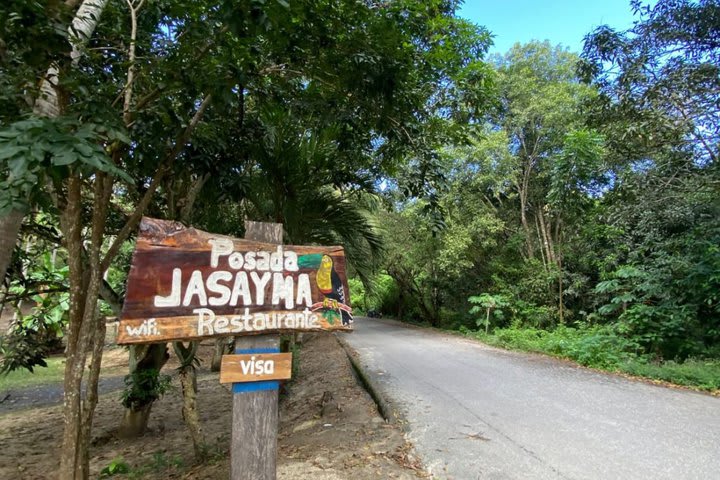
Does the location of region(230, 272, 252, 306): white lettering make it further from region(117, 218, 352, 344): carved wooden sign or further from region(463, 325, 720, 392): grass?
region(463, 325, 720, 392): grass

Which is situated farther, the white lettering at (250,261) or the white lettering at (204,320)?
the white lettering at (250,261)

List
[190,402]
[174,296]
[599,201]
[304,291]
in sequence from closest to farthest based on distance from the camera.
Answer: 1. [174,296]
2. [304,291]
3. [190,402]
4. [599,201]

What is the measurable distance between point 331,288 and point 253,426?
34.9 inches

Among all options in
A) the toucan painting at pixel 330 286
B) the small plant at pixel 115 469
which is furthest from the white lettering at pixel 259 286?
the small plant at pixel 115 469

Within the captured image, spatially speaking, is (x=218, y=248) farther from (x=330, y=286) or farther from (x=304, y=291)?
(x=330, y=286)

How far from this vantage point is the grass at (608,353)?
6348 millimetres

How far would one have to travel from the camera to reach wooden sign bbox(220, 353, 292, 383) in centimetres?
228

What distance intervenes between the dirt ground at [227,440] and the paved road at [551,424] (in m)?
0.45

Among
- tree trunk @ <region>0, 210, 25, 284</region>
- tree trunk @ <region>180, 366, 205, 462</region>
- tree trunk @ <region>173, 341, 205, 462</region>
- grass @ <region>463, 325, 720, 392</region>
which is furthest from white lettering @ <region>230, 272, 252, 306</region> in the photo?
grass @ <region>463, 325, 720, 392</region>

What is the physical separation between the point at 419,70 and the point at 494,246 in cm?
1257

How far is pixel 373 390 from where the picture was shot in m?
6.15

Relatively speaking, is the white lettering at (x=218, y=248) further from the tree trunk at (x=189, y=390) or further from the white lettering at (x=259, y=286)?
the tree trunk at (x=189, y=390)

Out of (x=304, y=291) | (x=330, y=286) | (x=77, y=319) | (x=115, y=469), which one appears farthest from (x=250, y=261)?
(x=115, y=469)

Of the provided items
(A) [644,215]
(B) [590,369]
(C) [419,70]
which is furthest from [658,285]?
(C) [419,70]
